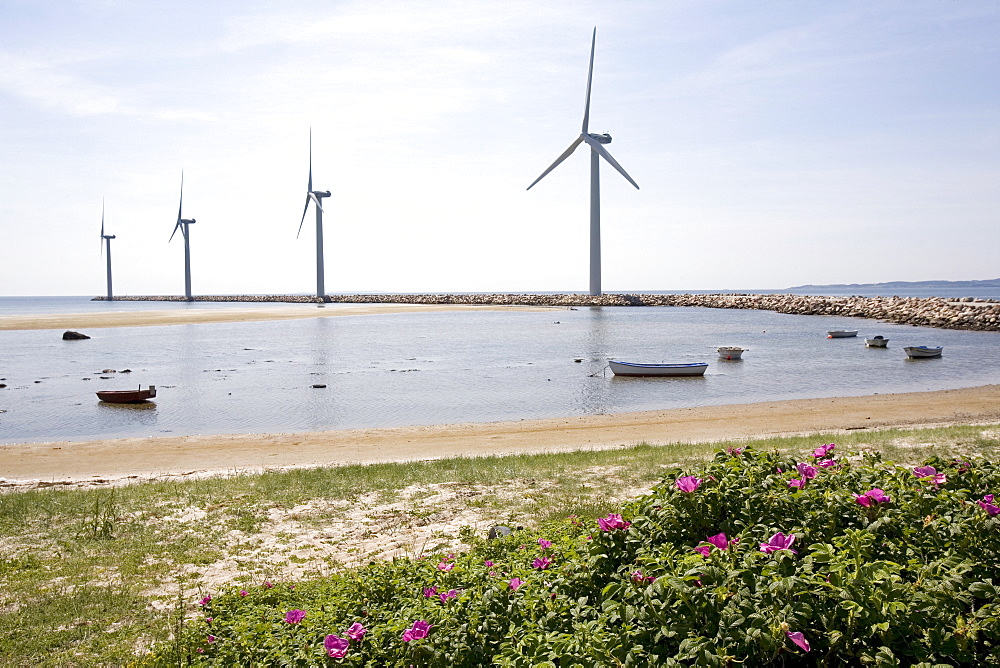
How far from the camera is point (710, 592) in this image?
13.5 ft

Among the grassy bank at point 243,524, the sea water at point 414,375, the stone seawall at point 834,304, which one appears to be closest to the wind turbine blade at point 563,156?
the sea water at point 414,375

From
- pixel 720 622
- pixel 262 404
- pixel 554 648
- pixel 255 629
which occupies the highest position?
pixel 720 622

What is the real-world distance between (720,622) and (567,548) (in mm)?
1986

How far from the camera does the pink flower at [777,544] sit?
4.44 metres

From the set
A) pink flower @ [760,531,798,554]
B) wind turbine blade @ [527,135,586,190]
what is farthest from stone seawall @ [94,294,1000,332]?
pink flower @ [760,531,798,554]

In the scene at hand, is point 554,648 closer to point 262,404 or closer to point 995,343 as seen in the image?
point 262,404

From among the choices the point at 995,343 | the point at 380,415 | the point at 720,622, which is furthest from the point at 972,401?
the point at 995,343

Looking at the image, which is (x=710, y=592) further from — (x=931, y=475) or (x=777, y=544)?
(x=931, y=475)

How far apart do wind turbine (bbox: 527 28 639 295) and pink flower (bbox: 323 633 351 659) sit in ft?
316

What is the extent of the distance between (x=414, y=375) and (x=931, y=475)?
124ft

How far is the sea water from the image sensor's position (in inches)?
1151

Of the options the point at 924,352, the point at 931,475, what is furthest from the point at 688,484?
the point at 924,352

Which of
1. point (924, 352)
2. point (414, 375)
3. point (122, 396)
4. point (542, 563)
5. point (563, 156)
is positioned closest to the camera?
point (542, 563)

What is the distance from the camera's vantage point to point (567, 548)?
5.81 m
